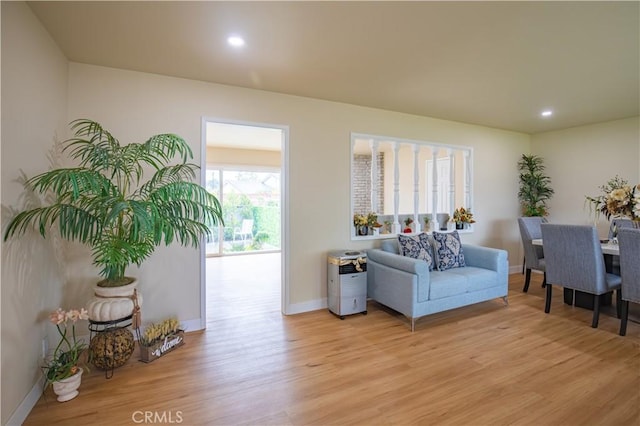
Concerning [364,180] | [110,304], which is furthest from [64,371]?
[364,180]

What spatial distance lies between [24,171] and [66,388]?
1.42 meters

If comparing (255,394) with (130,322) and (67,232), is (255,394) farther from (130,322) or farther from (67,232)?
(67,232)

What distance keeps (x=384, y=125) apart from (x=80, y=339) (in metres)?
4.02

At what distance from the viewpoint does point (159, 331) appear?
2.70 meters

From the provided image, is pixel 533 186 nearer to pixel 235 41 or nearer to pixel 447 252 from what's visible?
pixel 447 252

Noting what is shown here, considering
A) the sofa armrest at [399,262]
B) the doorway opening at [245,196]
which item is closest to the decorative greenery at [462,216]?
the sofa armrest at [399,262]

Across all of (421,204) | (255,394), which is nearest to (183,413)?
(255,394)

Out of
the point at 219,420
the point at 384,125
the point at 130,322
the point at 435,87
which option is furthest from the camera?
the point at 384,125

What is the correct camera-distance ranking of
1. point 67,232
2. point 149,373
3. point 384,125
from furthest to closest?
point 384,125, point 149,373, point 67,232

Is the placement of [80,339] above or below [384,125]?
below

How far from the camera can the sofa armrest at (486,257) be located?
3785 mm

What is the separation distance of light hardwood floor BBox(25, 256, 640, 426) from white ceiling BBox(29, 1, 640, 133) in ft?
8.28

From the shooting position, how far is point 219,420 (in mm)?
1880

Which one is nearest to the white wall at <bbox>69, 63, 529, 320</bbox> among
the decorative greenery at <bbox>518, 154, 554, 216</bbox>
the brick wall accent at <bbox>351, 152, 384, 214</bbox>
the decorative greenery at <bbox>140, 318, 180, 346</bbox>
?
the decorative greenery at <bbox>140, 318, 180, 346</bbox>
